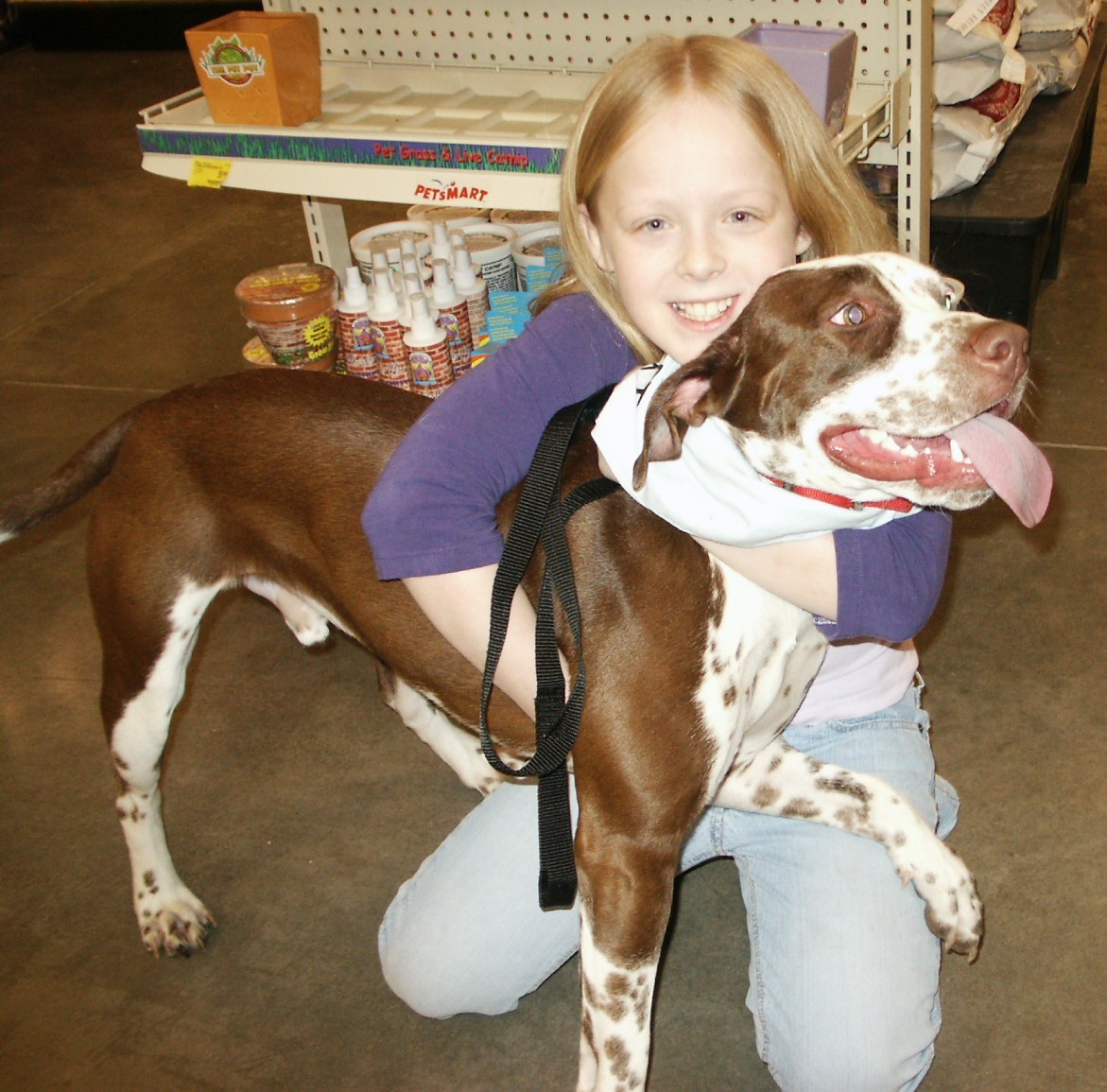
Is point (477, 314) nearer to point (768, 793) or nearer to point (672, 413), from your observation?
point (768, 793)

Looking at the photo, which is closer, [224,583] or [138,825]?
[224,583]

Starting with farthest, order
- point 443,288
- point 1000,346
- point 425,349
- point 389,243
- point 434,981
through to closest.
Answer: point 389,243 < point 443,288 < point 425,349 < point 434,981 < point 1000,346

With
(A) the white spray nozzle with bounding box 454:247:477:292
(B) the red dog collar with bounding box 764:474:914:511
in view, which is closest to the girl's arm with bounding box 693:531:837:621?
(B) the red dog collar with bounding box 764:474:914:511

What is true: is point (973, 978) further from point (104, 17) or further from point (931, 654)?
point (104, 17)

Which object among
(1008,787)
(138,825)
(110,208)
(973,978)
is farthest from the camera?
(110,208)

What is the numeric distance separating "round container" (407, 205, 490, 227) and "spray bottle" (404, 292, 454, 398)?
0.66 meters

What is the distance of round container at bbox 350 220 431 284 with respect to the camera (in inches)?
137

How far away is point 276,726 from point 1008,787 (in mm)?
1799

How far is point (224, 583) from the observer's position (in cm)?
231

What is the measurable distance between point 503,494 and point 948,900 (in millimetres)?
1021

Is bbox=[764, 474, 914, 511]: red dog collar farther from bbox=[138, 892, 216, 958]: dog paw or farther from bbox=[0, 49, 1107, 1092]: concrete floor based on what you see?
bbox=[138, 892, 216, 958]: dog paw

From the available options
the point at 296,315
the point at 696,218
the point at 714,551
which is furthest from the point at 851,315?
the point at 296,315

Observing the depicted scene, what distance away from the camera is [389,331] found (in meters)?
3.18

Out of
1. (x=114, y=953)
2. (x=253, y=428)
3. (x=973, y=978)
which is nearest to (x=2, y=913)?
(x=114, y=953)
